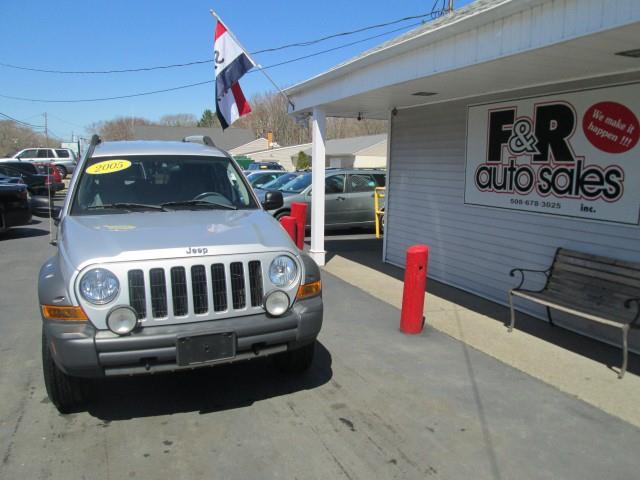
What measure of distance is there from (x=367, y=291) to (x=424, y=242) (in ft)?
Answer: 5.41

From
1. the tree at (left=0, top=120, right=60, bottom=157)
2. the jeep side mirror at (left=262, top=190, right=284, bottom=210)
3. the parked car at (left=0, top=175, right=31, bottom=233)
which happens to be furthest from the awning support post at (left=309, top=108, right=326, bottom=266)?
the tree at (left=0, top=120, right=60, bottom=157)

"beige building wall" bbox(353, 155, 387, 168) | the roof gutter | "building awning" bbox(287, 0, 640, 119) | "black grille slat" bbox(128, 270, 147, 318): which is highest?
the roof gutter

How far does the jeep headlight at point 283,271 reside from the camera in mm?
3471

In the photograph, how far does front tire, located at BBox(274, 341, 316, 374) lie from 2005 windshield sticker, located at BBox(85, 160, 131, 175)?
2.11m

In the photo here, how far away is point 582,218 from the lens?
5609 millimetres

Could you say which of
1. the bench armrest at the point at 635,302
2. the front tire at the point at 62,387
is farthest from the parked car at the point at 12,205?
the bench armrest at the point at 635,302

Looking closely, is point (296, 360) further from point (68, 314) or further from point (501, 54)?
point (501, 54)

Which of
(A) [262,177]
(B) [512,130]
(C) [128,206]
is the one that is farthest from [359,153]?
(C) [128,206]

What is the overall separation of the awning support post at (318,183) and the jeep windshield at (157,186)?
4.54 metres

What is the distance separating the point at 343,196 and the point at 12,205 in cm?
750

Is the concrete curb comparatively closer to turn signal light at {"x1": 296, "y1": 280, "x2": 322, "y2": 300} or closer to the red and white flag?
turn signal light at {"x1": 296, "y1": 280, "x2": 322, "y2": 300}

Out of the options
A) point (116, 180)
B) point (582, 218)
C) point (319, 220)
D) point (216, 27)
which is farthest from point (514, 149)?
point (216, 27)

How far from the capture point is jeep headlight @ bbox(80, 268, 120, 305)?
10.2 feet

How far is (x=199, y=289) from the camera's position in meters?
3.28
